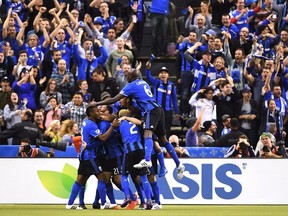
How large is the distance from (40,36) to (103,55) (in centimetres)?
228

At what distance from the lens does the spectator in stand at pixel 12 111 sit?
26297mm

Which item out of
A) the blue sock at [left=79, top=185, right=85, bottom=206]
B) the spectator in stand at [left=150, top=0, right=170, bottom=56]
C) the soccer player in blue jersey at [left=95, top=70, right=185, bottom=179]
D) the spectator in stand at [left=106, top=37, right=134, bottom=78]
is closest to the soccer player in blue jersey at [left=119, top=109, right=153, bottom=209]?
the soccer player in blue jersey at [left=95, top=70, right=185, bottom=179]

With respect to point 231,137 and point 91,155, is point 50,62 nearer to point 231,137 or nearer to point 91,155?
point 231,137

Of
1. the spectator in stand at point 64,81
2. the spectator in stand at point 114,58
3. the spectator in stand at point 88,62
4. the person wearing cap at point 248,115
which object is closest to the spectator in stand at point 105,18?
the spectator in stand at point 114,58

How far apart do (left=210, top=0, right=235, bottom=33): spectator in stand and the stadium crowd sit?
0.03 meters

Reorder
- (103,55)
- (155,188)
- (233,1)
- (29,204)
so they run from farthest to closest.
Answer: (233,1), (103,55), (29,204), (155,188)

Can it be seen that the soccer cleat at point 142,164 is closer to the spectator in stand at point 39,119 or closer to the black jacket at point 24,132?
the black jacket at point 24,132

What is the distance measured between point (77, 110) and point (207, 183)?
3763mm

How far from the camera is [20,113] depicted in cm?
2617

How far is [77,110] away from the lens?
2594 centimetres

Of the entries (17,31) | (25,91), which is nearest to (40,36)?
(17,31)

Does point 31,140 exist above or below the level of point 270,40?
below

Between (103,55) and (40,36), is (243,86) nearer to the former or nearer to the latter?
(103,55)

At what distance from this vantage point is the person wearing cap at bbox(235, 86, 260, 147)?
86.5 feet
